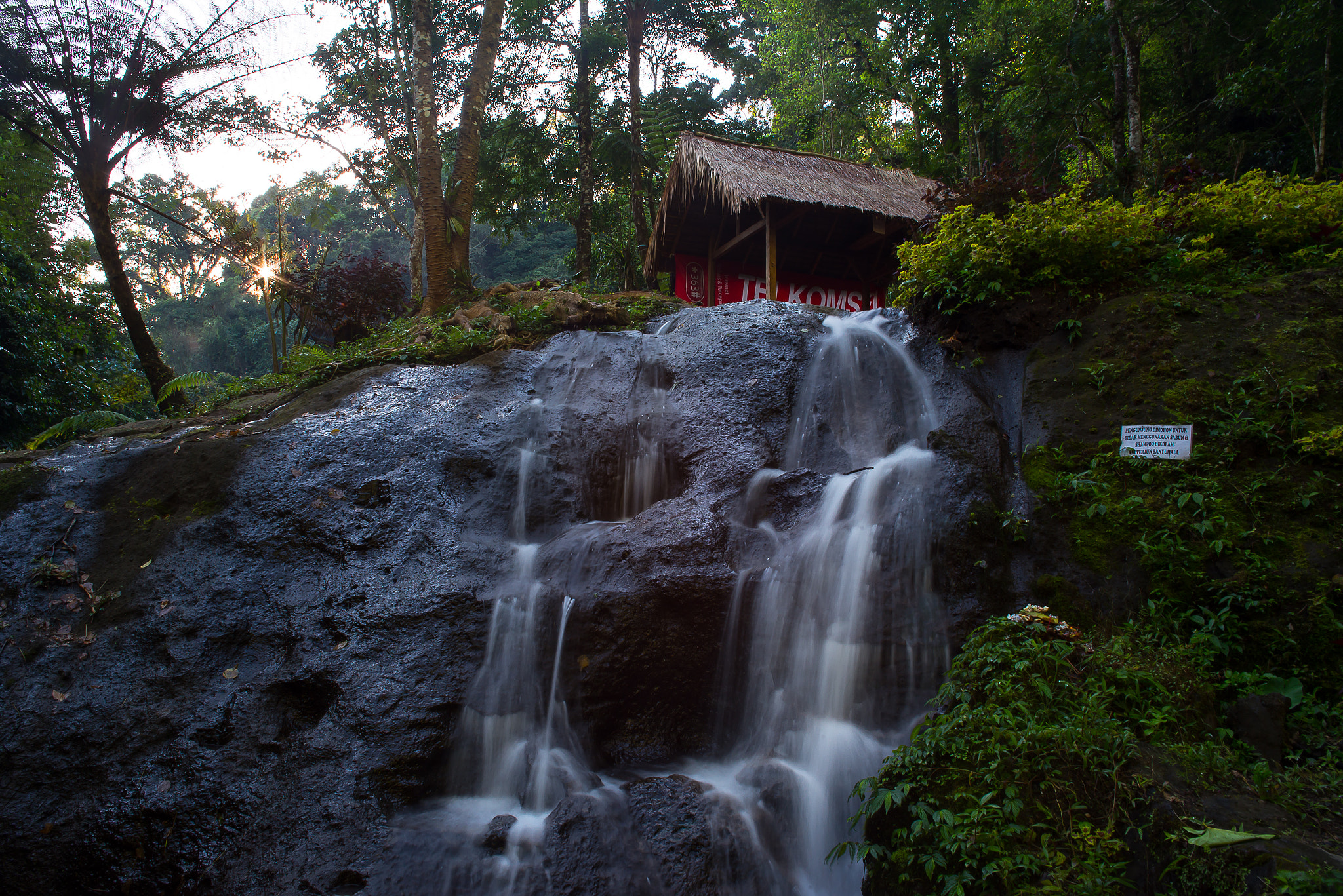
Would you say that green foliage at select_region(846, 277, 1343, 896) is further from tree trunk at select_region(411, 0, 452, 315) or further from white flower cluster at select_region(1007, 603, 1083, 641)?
tree trunk at select_region(411, 0, 452, 315)

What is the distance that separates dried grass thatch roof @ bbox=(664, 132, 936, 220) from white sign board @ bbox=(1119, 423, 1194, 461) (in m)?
6.66

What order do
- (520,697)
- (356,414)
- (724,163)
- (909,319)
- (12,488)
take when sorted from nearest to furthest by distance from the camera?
(520,697) < (12,488) < (356,414) < (909,319) < (724,163)

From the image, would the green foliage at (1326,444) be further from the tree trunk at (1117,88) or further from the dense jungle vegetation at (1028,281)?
the tree trunk at (1117,88)

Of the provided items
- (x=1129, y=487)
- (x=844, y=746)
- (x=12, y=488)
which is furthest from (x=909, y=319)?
(x=12, y=488)

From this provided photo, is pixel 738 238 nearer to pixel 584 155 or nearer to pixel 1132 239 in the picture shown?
pixel 584 155

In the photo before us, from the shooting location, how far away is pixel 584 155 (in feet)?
55.3

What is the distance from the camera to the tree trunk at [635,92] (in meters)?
16.7

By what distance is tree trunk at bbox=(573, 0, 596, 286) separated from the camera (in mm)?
16281

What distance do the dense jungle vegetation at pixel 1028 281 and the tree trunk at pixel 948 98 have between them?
0.26ft

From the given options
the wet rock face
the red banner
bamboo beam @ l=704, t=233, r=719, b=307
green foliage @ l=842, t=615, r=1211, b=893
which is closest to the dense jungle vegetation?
green foliage @ l=842, t=615, r=1211, b=893

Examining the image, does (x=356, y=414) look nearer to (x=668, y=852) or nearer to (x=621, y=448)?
(x=621, y=448)

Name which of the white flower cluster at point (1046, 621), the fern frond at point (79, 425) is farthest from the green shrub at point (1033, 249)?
the fern frond at point (79, 425)

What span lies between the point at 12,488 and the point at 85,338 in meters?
11.2

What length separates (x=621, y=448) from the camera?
5.69m
